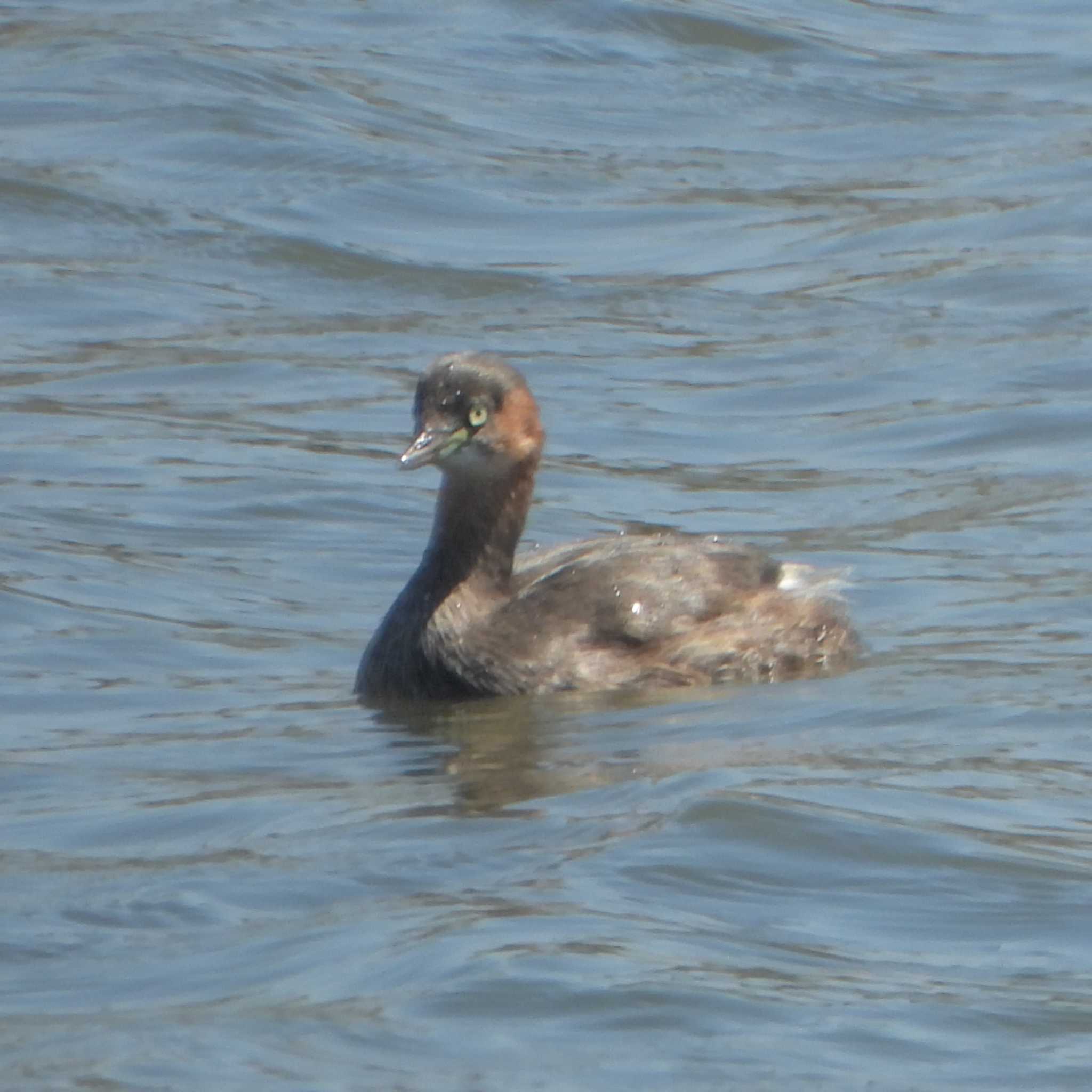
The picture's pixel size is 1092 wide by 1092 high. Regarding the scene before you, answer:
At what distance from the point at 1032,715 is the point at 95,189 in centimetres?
861

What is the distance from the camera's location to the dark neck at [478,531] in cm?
906

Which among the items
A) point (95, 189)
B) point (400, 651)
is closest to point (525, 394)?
point (400, 651)

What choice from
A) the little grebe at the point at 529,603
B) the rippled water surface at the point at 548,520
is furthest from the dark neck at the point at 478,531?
the rippled water surface at the point at 548,520

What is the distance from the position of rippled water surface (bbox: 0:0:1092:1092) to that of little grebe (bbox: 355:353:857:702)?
0.48ft

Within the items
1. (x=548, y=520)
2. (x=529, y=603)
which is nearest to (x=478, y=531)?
(x=529, y=603)

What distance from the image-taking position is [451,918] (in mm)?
6434

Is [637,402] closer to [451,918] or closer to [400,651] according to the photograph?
[400,651]

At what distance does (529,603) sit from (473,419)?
0.58 m

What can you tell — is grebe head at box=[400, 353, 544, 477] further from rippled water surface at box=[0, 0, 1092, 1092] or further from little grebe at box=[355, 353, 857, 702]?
rippled water surface at box=[0, 0, 1092, 1092]

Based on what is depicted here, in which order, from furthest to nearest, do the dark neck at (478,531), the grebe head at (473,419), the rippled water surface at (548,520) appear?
1. the dark neck at (478,531)
2. the grebe head at (473,419)
3. the rippled water surface at (548,520)

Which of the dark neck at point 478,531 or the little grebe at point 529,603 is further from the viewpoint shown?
the dark neck at point 478,531

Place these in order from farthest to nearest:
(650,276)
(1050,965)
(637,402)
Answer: (650,276), (637,402), (1050,965)

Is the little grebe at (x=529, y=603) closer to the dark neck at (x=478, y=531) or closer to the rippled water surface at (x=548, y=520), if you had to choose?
the dark neck at (x=478, y=531)

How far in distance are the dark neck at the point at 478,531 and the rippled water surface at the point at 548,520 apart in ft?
1.56
